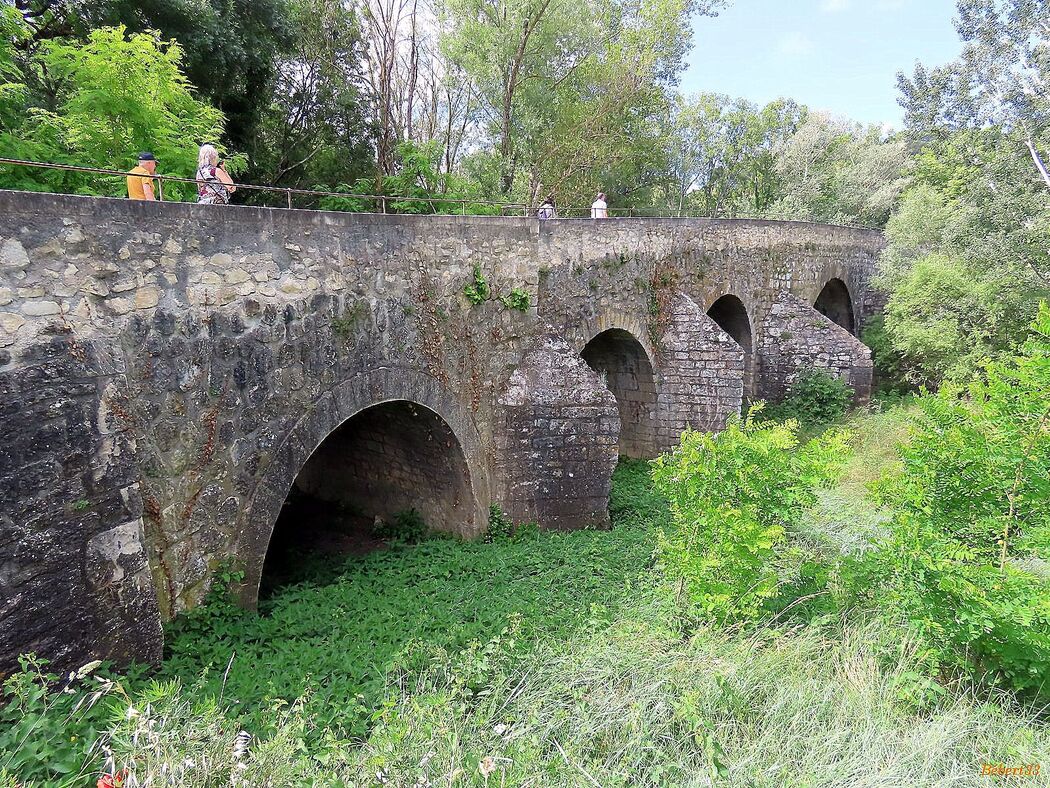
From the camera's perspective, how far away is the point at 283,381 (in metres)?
5.64

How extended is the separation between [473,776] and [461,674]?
123 centimetres

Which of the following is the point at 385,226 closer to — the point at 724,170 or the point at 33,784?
the point at 33,784

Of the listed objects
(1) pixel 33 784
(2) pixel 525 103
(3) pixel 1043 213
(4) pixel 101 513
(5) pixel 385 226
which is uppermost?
(2) pixel 525 103

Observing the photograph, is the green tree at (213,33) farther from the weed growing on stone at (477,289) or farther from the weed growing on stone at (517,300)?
the weed growing on stone at (517,300)

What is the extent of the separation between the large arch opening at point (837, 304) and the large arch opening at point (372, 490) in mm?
14250

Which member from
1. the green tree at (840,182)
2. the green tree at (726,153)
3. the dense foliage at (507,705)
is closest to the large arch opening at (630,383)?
the dense foliage at (507,705)

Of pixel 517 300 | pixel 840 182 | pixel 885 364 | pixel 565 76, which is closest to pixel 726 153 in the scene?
pixel 840 182

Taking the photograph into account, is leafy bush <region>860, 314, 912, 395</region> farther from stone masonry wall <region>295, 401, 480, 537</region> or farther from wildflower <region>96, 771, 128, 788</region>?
wildflower <region>96, 771, 128, 788</region>

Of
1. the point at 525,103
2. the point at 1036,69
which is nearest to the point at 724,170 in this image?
the point at 525,103

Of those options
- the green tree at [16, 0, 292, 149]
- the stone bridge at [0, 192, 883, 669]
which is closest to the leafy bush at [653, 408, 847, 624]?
the stone bridge at [0, 192, 883, 669]

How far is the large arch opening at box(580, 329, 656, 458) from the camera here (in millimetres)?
10766

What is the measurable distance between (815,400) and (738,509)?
9.98 meters

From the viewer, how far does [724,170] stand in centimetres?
3241

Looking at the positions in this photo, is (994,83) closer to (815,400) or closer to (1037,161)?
(1037,161)
